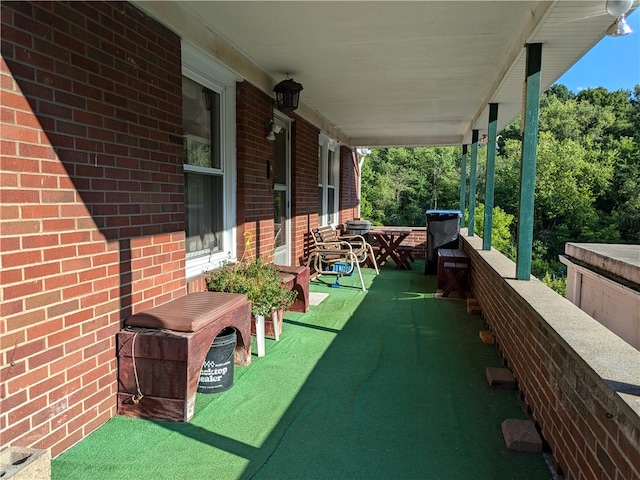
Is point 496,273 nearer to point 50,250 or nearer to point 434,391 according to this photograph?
point 434,391

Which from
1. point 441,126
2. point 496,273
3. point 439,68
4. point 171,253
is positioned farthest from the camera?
point 441,126

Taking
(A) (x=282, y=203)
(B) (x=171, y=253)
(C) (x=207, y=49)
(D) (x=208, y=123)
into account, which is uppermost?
(C) (x=207, y=49)

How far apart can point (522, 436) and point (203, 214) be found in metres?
2.93

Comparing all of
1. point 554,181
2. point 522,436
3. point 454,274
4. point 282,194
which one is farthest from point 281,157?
point 554,181

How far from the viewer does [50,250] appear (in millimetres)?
2102

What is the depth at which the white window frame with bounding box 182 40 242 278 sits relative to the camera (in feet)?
12.2

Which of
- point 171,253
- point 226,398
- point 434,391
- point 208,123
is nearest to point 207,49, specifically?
point 208,123

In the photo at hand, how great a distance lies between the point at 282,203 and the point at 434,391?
363 cm

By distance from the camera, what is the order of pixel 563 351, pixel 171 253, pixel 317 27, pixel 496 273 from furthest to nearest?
pixel 496 273 < pixel 317 27 < pixel 171 253 < pixel 563 351

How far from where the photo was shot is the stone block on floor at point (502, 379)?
2939 mm

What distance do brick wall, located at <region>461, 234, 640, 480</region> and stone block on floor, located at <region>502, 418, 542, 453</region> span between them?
5 cm

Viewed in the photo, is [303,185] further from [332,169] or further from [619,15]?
[619,15]

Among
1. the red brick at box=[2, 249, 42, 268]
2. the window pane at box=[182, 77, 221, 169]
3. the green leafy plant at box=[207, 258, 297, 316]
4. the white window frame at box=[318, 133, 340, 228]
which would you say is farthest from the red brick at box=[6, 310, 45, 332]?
the white window frame at box=[318, 133, 340, 228]

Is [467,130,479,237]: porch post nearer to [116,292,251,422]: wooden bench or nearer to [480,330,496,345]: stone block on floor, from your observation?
[480,330,496,345]: stone block on floor
